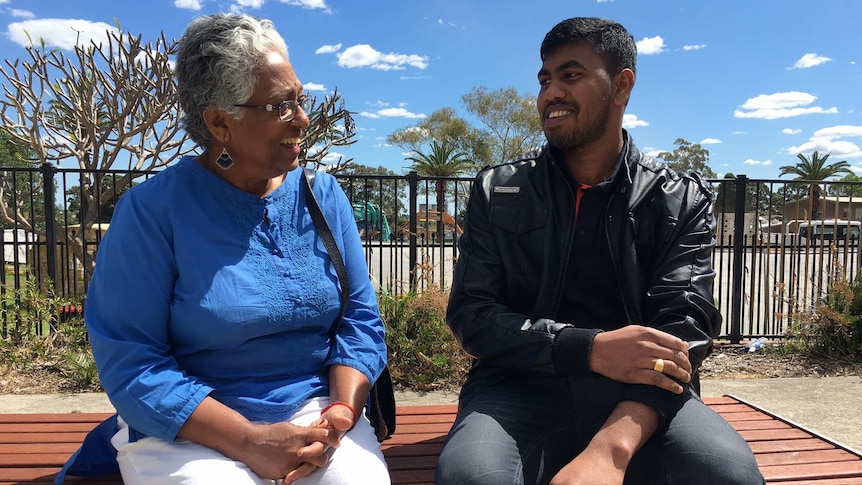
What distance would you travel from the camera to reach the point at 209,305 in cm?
165

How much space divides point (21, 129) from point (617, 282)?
10.9 meters

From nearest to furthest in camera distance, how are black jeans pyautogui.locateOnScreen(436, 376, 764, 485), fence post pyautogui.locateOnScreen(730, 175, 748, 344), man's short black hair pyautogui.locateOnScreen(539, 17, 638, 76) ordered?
black jeans pyautogui.locateOnScreen(436, 376, 764, 485) < man's short black hair pyautogui.locateOnScreen(539, 17, 638, 76) < fence post pyautogui.locateOnScreen(730, 175, 748, 344)

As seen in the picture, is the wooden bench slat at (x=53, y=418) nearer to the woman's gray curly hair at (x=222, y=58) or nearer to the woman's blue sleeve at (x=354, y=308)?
the woman's blue sleeve at (x=354, y=308)

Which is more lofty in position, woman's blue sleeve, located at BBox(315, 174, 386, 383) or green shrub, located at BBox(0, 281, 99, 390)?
woman's blue sleeve, located at BBox(315, 174, 386, 383)

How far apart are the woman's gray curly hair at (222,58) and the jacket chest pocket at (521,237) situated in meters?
0.93

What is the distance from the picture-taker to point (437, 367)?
4.64m

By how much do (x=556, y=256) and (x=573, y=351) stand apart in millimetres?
359

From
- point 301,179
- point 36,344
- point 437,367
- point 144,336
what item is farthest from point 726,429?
point 36,344

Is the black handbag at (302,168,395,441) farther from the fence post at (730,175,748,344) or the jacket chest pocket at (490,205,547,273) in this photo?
the fence post at (730,175,748,344)

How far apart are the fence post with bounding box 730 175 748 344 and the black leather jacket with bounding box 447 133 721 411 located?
4552 millimetres

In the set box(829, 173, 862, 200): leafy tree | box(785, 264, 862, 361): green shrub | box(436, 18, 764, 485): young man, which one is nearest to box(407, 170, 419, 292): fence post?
box(436, 18, 764, 485): young man

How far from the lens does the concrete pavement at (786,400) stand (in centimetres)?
396

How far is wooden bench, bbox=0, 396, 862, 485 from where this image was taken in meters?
2.07

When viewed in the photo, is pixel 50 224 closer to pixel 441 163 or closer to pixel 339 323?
pixel 339 323
